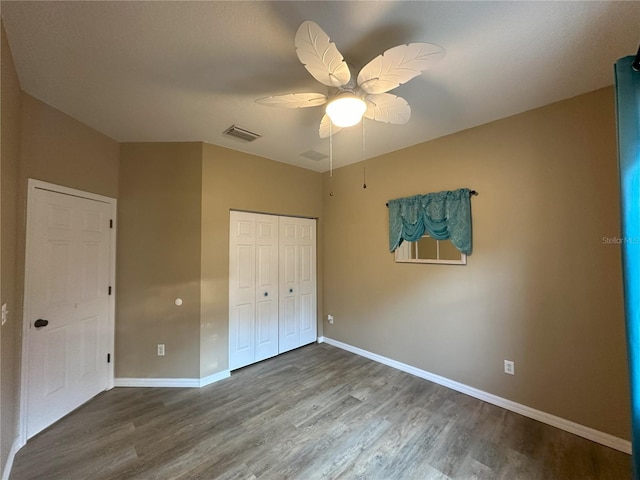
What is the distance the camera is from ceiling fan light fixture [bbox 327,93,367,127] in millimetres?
1504

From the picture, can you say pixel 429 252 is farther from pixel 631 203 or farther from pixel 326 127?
pixel 326 127

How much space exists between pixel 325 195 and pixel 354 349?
240 cm

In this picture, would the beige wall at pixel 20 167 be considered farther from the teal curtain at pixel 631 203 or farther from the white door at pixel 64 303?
the teal curtain at pixel 631 203

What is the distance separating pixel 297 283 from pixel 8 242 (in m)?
2.87

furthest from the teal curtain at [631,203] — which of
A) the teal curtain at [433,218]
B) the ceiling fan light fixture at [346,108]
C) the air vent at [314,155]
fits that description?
the air vent at [314,155]

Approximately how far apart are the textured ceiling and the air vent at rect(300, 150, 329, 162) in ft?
2.68

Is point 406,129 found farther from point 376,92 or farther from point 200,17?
point 200,17

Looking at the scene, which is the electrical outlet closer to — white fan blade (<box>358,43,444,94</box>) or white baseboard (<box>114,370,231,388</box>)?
white fan blade (<box>358,43,444,94</box>)

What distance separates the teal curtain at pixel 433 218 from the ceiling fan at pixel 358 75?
127 cm

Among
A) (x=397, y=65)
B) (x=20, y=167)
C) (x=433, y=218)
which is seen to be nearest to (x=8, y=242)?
(x=20, y=167)

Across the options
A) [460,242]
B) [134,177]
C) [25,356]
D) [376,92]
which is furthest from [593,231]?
[25,356]

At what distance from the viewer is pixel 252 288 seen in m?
3.36

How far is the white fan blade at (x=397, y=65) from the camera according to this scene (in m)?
1.20

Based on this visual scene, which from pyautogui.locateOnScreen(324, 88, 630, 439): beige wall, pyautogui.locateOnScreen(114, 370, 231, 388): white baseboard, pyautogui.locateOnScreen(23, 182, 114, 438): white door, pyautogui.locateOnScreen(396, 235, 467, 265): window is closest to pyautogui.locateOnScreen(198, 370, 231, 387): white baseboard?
pyautogui.locateOnScreen(114, 370, 231, 388): white baseboard
